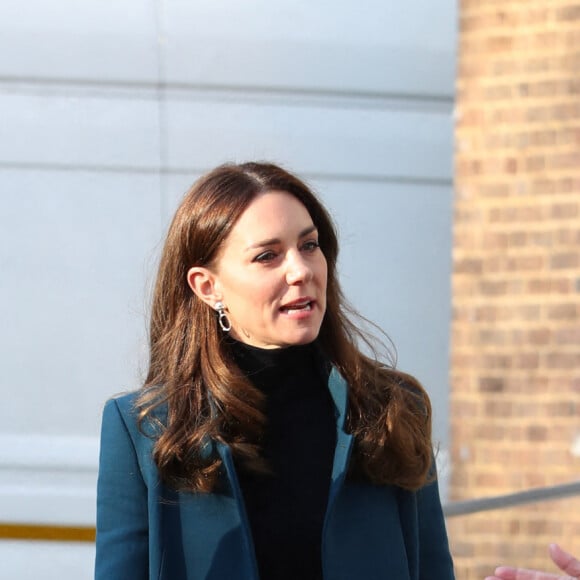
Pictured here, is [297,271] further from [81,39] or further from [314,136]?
[81,39]

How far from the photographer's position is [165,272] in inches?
99.4

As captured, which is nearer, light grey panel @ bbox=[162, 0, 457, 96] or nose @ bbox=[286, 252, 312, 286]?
nose @ bbox=[286, 252, 312, 286]

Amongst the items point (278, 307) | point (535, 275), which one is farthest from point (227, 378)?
point (535, 275)

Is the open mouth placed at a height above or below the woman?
→ above

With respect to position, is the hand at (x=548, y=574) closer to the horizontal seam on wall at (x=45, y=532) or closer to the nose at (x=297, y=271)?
the nose at (x=297, y=271)

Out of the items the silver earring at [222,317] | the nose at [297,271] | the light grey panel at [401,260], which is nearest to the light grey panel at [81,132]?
the light grey panel at [401,260]

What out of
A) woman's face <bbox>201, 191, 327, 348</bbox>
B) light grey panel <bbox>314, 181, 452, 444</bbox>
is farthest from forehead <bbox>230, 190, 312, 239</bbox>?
light grey panel <bbox>314, 181, 452, 444</bbox>

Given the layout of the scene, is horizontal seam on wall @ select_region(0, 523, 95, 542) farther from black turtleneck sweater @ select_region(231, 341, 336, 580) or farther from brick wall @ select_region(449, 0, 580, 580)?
black turtleneck sweater @ select_region(231, 341, 336, 580)

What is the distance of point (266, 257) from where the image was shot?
7.73 feet

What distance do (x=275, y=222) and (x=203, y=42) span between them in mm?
2150

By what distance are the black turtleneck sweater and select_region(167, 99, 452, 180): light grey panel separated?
1962mm

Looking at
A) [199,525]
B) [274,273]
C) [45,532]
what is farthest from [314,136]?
[199,525]

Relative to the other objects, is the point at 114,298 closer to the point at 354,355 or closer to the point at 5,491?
the point at 5,491

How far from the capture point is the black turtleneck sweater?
7.55 ft
